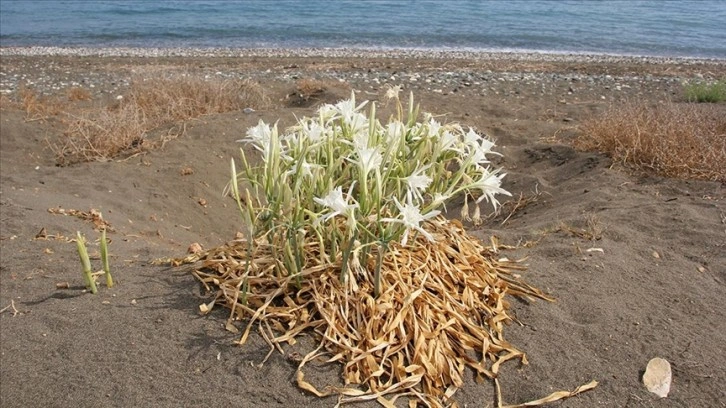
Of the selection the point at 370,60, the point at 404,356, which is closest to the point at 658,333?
the point at 404,356

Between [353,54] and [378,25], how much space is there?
5.87 m

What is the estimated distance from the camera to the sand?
7.61 feet

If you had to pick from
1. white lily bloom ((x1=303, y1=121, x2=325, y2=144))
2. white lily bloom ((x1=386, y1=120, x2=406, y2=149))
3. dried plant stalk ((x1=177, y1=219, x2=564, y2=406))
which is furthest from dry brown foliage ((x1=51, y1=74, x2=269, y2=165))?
white lily bloom ((x1=386, y1=120, x2=406, y2=149))

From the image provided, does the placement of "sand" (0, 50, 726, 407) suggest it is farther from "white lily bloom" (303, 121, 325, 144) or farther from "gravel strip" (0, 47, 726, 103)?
"gravel strip" (0, 47, 726, 103)

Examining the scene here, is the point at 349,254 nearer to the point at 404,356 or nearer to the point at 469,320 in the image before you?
the point at 404,356

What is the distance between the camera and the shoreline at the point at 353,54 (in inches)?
629

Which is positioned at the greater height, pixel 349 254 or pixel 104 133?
pixel 349 254

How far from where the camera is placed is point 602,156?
5.25 metres

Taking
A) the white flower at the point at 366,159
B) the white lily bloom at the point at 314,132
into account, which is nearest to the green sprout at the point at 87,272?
the white lily bloom at the point at 314,132

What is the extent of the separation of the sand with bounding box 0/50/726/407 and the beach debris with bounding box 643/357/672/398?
3cm

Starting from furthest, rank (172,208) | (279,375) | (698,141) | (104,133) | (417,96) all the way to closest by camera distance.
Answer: (417,96)
(104,133)
(172,208)
(698,141)
(279,375)

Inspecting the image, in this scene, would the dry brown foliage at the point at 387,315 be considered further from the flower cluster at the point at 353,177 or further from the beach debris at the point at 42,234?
the beach debris at the point at 42,234

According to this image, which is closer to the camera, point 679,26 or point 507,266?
point 507,266

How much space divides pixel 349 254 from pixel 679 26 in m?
24.2
